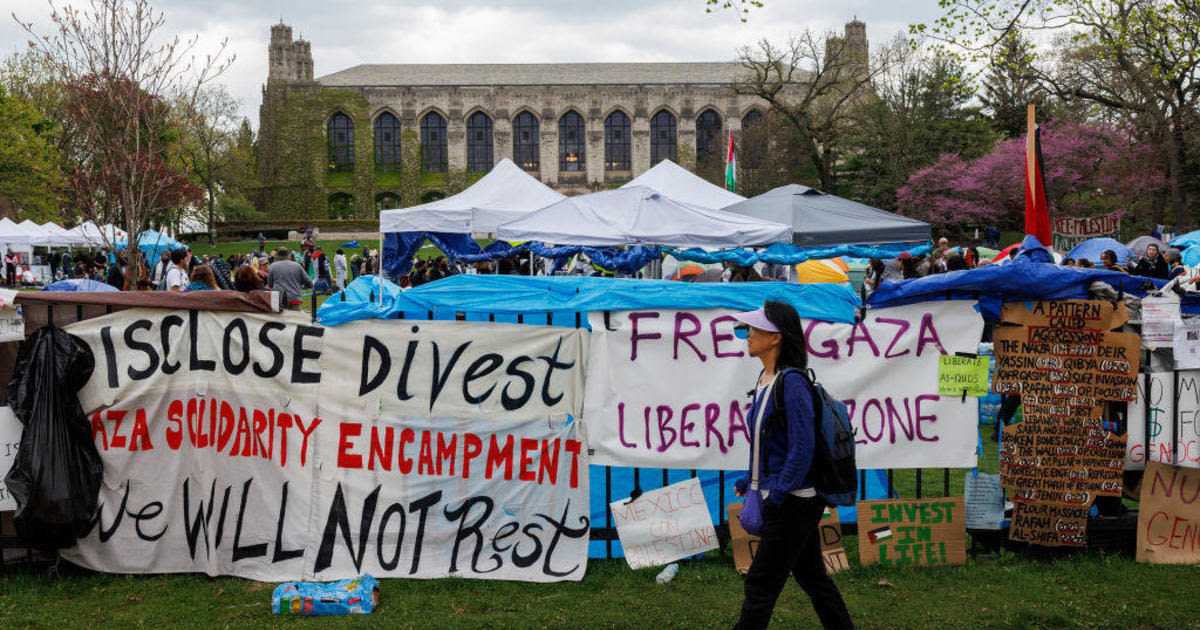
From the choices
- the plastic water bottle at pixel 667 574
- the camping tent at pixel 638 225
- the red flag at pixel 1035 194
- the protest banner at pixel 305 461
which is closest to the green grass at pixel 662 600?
the plastic water bottle at pixel 667 574

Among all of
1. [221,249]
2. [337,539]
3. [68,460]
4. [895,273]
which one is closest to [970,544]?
[337,539]

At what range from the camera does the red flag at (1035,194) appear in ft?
19.5

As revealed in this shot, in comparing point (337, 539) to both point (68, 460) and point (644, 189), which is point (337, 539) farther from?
point (644, 189)

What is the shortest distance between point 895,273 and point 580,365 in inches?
360

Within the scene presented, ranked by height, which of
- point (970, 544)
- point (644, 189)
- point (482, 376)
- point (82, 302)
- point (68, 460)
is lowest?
point (970, 544)

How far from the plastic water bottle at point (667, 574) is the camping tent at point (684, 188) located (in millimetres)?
10001

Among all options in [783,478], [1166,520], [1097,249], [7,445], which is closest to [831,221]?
[1166,520]

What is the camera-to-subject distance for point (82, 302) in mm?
4898

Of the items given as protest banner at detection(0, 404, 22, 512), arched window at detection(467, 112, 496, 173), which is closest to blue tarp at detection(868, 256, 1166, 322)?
protest banner at detection(0, 404, 22, 512)

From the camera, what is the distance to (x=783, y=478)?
3.31m

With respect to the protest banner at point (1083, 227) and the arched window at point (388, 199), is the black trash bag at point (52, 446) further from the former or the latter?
the arched window at point (388, 199)

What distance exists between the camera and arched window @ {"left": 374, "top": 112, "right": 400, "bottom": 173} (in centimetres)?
6412

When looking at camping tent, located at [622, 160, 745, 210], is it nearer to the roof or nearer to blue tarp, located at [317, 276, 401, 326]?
blue tarp, located at [317, 276, 401, 326]

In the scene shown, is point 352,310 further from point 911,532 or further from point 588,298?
point 911,532
